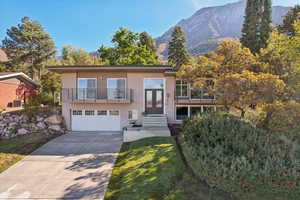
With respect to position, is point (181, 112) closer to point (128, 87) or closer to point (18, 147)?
point (128, 87)

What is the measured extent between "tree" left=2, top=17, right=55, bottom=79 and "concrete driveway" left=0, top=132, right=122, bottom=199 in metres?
22.8

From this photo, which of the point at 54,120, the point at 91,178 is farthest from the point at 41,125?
the point at 91,178

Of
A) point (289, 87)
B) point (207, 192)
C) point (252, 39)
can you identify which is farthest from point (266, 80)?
point (252, 39)

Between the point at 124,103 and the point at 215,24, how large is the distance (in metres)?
131

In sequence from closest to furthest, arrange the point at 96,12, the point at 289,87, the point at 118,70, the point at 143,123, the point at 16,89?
the point at 289,87 < the point at 143,123 < the point at 118,70 < the point at 96,12 < the point at 16,89

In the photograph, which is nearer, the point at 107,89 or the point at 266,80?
the point at 266,80

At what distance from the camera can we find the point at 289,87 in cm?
796

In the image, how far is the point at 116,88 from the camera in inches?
480

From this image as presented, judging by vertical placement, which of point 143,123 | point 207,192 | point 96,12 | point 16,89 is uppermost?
point 96,12

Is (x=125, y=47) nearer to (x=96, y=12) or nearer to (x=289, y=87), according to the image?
(x=96, y=12)

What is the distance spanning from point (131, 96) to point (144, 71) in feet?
7.35

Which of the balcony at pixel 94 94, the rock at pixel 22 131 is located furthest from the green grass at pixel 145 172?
the rock at pixel 22 131

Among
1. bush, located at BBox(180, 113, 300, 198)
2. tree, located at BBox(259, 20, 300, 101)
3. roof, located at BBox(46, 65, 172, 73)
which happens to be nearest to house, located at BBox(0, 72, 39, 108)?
roof, located at BBox(46, 65, 172, 73)

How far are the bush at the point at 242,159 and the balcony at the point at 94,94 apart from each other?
6.38m
